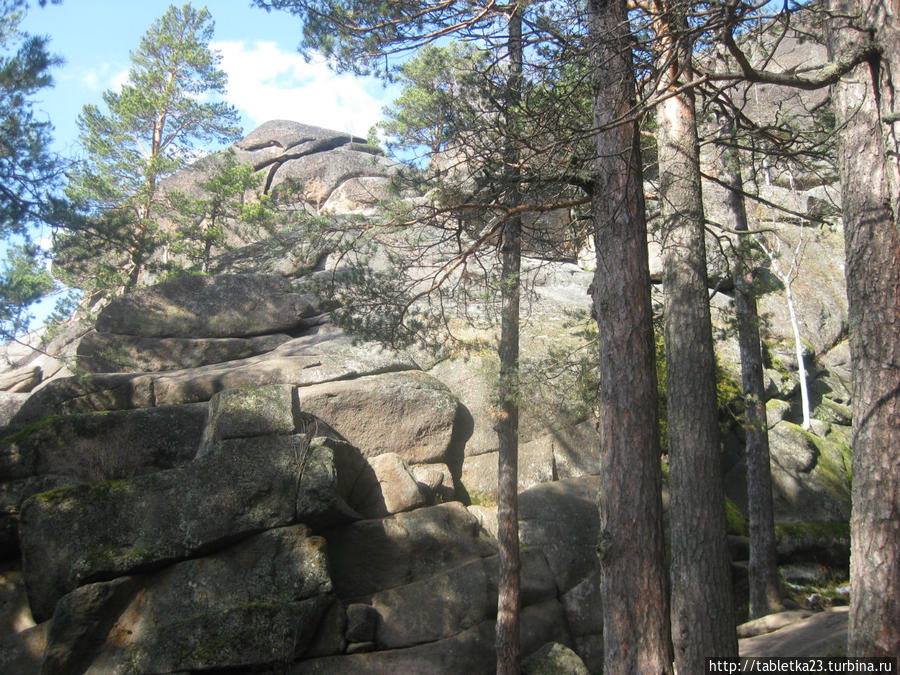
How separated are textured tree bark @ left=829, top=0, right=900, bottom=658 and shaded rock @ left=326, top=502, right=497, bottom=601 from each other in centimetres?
628

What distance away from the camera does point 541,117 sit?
6730mm

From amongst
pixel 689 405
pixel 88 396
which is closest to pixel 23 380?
pixel 88 396

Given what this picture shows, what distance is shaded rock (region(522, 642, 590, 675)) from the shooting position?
28.7 feet

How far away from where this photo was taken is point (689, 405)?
6445mm

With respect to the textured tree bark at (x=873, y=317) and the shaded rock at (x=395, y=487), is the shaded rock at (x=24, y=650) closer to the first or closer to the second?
the shaded rock at (x=395, y=487)

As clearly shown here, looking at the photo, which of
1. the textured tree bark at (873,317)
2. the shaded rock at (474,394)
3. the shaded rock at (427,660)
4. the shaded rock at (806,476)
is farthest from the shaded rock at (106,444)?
the shaded rock at (806,476)

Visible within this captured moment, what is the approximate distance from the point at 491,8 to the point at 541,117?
Result: 1.61 m

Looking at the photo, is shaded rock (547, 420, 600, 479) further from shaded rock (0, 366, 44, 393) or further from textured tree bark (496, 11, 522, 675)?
shaded rock (0, 366, 44, 393)

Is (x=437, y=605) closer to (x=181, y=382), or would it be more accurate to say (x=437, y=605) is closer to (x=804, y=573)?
(x=181, y=382)

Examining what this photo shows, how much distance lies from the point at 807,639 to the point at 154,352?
1300 cm

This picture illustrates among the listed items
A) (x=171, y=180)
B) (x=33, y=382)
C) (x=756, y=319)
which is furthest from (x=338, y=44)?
(x=171, y=180)

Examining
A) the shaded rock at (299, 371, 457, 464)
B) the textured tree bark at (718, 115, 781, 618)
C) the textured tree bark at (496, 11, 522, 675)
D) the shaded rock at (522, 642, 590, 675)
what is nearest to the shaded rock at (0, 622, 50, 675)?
the shaded rock at (299, 371, 457, 464)

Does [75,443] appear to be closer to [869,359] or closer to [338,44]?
[338,44]

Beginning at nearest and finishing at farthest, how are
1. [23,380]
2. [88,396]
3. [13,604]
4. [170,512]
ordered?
[170,512] < [13,604] < [88,396] < [23,380]
